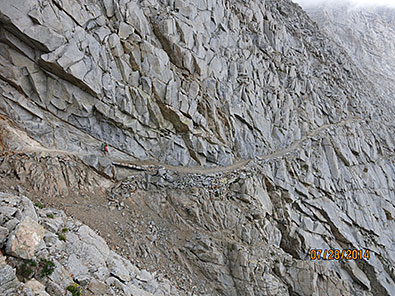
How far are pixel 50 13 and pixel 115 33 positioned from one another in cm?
480

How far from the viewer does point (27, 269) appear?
7336 mm

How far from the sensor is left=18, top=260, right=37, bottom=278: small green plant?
23.8ft

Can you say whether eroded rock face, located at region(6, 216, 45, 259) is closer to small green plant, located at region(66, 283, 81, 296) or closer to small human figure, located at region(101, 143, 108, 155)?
small green plant, located at region(66, 283, 81, 296)

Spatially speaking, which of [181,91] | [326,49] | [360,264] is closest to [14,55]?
[181,91]

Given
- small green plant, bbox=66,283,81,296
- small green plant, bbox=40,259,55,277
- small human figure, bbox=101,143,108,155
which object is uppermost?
small green plant, bbox=40,259,55,277

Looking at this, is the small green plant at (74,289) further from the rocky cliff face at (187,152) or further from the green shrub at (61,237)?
the green shrub at (61,237)

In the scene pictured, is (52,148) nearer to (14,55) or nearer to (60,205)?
(60,205)

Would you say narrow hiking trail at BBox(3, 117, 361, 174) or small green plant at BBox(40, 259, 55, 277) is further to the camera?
narrow hiking trail at BBox(3, 117, 361, 174)

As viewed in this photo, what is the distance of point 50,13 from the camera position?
54.5 feet
